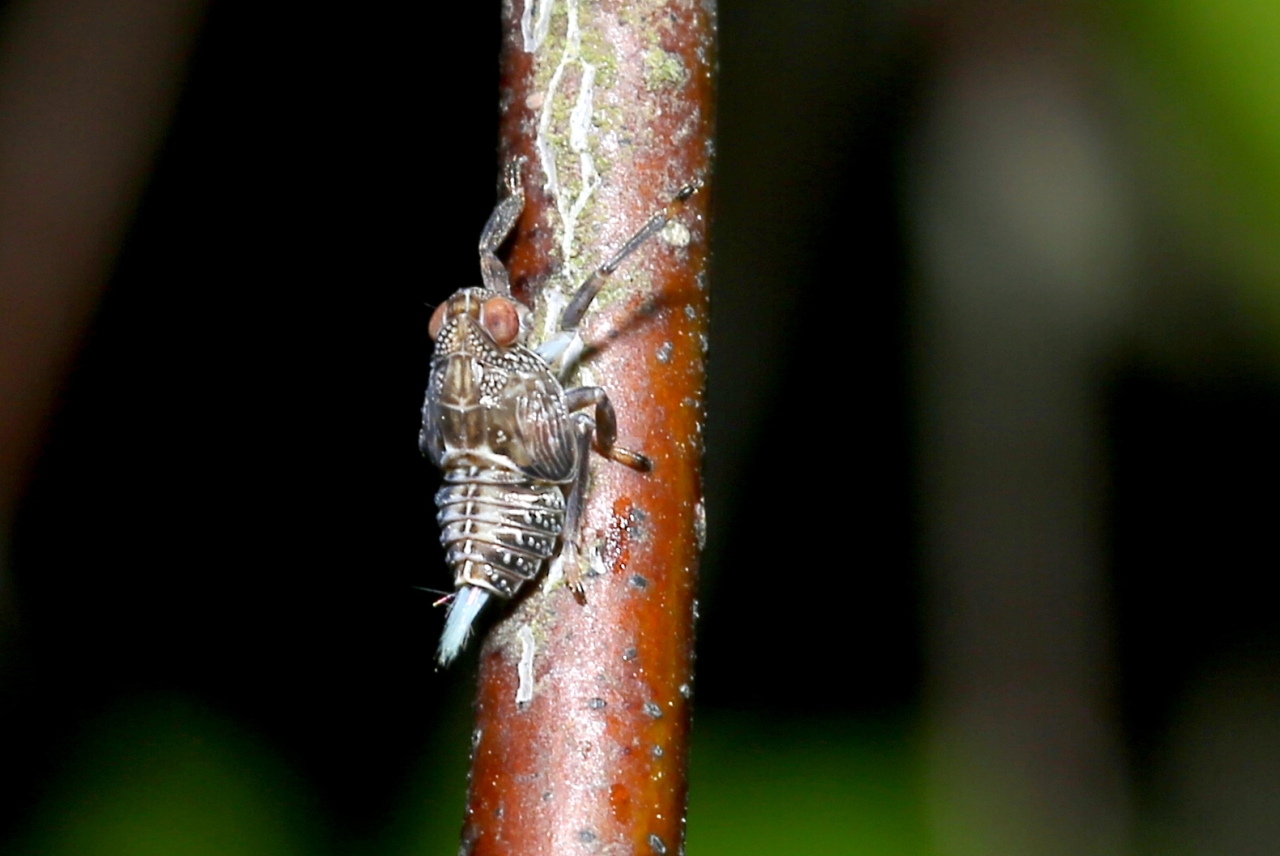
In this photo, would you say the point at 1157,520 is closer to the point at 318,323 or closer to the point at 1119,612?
the point at 1119,612

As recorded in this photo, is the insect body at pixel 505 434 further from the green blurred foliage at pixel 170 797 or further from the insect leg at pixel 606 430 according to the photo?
the green blurred foliage at pixel 170 797

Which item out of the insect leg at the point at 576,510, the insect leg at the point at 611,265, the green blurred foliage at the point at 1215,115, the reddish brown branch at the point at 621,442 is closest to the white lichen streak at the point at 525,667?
the reddish brown branch at the point at 621,442

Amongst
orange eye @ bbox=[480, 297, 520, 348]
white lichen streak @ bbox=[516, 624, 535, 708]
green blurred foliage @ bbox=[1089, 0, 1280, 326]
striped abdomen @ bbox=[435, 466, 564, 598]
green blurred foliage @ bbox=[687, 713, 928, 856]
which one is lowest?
green blurred foliage @ bbox=[687, 713, 928, 856]

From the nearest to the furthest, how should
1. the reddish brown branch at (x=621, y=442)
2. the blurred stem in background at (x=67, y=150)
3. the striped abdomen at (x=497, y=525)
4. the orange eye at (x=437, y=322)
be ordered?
the reddish brown branch at (x=621, y=442) < the striped abdomen at (x=497, y=525) < the orange eye at (x=437, y=322) < the blurred stem in background at (x=67, y=150)

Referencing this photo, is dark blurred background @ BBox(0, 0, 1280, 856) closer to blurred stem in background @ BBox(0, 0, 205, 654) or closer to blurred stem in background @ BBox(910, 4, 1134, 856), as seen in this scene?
blurred stem in background @ BBox(910, 4, 1134, 856)

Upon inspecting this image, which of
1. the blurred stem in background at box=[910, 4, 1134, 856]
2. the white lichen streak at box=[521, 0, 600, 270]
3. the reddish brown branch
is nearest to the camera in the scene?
the reddish brown branch

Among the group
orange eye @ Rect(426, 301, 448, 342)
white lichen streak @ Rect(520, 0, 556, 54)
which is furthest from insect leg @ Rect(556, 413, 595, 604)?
white lichen streak @ Rect(520, 0, 556, 54)

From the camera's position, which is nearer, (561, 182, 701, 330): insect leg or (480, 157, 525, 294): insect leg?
(561, 182, 701, 330): insect leg
